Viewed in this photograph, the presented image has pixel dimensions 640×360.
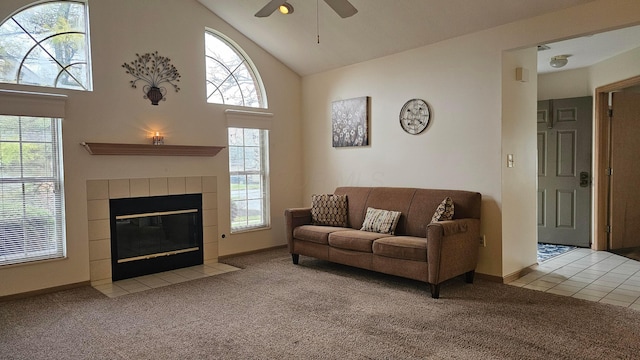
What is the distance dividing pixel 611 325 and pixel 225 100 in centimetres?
459

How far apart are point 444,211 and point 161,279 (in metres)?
3.03

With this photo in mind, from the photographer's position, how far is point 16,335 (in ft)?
9.80

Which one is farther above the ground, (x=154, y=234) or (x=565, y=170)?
(x=565, y=170)

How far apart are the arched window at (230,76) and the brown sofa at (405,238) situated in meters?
1.71

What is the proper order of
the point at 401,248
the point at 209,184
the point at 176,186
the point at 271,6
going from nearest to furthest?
the point at 271,6, the point at 401,248, the point at 176,186, the point at 209,184

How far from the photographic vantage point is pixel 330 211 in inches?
198

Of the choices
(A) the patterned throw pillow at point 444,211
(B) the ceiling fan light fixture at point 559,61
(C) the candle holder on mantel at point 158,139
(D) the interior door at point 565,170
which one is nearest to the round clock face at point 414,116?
(A) the patterned throw pillow at point 444,211

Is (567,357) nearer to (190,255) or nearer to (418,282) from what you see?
(418,282)

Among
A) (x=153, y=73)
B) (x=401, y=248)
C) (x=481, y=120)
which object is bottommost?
(x=401, y=248)

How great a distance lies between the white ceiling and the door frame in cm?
58

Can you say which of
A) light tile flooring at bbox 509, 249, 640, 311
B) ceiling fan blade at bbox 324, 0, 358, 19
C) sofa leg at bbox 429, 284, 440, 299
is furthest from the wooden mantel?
light tile flooring at bbox 509, 249, 640, 311

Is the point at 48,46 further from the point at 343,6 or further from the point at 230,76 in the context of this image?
the point at 343,6

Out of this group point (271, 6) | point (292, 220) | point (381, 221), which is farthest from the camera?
point (292, 220)

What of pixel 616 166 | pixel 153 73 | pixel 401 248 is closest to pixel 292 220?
pixel 401 248
